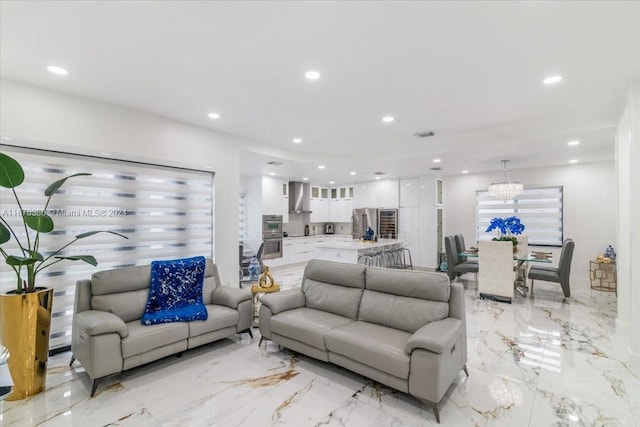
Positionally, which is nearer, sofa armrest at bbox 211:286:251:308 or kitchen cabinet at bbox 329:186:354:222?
sofa armrest at bbox 211:286:251:308

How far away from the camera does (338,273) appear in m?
3.58

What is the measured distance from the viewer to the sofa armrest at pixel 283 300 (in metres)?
3.38

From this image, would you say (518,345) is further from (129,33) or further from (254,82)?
(129,33)

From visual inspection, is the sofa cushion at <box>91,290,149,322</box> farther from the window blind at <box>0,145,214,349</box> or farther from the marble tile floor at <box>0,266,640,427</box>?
the window blind at <box>0,145,214,349</box>

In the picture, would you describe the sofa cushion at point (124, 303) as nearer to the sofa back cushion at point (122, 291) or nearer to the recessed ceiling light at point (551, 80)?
the sofa back cushion at point (122, 291)

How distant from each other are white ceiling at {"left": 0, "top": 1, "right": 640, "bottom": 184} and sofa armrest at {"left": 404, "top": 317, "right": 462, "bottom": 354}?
2230 mm

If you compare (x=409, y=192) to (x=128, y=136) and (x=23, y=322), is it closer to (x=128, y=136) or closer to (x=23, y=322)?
(x=128, y=136)

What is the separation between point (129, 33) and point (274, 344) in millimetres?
3244

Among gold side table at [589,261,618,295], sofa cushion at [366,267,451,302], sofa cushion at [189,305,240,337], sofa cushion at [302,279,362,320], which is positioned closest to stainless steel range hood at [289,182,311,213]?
sofa cushion at [302,279,362,320]

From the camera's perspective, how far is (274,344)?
3.57 meters

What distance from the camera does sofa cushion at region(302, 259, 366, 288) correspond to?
343cm

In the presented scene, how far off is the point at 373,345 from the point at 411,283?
0.78m

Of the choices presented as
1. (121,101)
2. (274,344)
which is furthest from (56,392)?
(121,101)

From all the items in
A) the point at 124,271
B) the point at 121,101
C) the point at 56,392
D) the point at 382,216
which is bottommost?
the point at 56,392
